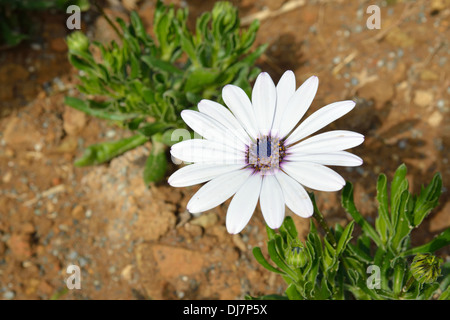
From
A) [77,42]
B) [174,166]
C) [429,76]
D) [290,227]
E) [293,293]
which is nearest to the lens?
[290,227]

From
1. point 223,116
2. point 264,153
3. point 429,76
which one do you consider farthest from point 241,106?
point 429,76

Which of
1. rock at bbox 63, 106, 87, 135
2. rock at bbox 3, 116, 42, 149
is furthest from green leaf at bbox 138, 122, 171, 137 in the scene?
rock at bbox 3, 116, 42, 149

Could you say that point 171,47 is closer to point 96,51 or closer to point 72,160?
point 96,51

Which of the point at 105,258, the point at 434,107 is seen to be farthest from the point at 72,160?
the point at 434,107

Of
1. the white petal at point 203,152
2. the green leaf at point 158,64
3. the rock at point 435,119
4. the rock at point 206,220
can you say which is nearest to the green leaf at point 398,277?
the white petal at point 203,152

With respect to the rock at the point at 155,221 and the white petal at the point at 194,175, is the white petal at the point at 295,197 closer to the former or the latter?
the white petal at the point at 194,175

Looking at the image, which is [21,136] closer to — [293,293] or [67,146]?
[67,146]
